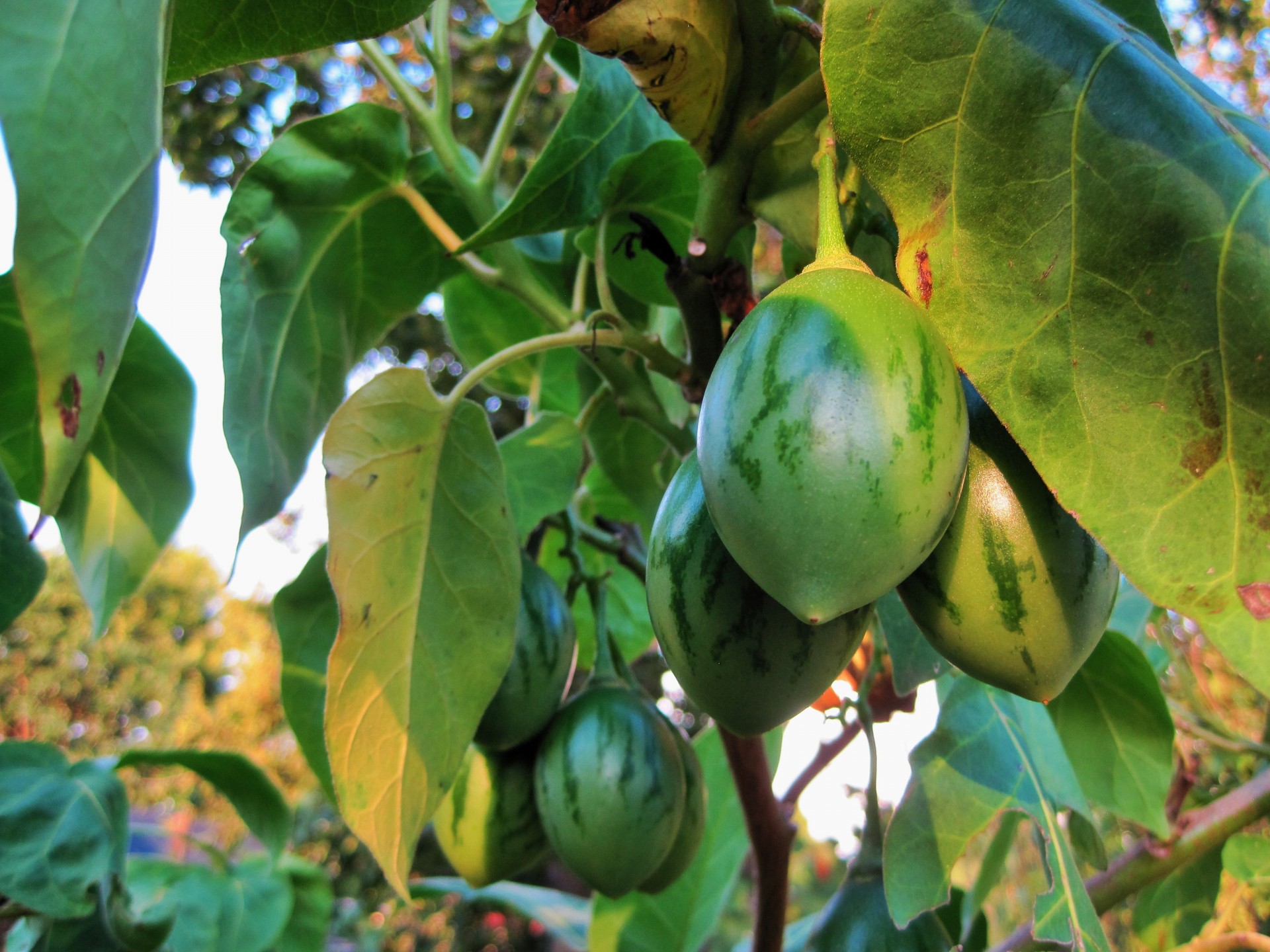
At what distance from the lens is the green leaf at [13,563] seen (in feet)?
2.58

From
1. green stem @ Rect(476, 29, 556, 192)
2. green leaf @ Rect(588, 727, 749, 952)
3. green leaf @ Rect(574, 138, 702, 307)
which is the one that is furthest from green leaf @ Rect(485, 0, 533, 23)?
green leaf @ Rect(588, 727, 749, 952)

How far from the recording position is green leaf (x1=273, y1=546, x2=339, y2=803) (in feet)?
2.70

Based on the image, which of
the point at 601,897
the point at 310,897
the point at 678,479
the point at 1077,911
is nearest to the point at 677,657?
the point at 678,479

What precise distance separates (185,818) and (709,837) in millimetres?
7325

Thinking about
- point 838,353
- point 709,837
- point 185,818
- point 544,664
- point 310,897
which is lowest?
point 185,818

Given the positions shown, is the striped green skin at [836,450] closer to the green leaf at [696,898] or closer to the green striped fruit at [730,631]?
the green striped fruit at [730,631]

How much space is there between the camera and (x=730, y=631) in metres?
0.47

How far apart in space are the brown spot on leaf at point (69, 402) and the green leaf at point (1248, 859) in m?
1.02

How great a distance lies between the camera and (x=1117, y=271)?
35cm

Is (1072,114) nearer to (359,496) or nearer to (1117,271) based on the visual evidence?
(1117,271)

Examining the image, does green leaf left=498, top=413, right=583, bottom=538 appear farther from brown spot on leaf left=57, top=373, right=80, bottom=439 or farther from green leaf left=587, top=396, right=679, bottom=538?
brown spot on leaf left=57, top=373, right=80, bottom=439

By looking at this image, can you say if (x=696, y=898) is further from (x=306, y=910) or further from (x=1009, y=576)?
(x=1009, y=576)

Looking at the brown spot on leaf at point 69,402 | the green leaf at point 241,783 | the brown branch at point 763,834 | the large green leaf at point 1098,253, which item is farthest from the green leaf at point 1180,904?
the brown spot on leaf at point 69,402

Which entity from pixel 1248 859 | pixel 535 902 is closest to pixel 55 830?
pixel 535 902
